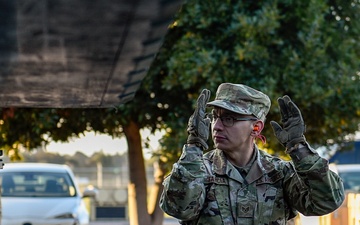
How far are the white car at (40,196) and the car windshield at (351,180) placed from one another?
3.64 m

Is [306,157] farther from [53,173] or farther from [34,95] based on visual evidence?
[53,173]

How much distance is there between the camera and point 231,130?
17.0 feet

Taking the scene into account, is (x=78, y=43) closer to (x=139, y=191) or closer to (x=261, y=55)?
(x=261, y=55)

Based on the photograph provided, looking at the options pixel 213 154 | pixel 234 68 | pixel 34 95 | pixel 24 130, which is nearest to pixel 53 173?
pixel 24 130

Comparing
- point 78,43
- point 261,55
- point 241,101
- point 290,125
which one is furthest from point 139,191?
point 78,43

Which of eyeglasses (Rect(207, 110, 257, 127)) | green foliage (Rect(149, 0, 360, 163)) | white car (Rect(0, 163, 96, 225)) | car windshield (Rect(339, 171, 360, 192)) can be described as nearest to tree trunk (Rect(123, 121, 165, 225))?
→ white car (Rect(0, 163, 96, 225))

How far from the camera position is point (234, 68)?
1402 centimetres

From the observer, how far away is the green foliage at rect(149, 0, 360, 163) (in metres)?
13.8

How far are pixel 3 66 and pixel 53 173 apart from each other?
44.5ft

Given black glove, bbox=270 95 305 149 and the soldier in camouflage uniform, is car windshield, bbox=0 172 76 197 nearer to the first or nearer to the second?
the soldier in camouflage uniform

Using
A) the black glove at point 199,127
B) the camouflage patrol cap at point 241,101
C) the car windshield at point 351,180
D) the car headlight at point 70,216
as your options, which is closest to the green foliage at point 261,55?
the car windshield at point 351,180

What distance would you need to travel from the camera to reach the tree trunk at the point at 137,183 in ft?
54.8

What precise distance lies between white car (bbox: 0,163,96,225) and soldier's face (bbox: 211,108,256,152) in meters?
9.95

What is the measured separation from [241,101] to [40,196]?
1087cm
